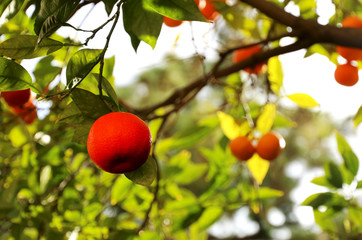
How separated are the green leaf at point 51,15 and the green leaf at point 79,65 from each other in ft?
0.14

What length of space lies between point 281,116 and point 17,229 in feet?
2.29

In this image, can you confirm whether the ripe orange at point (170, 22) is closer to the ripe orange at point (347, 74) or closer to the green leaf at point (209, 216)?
the ripe orange at point (347, 74)

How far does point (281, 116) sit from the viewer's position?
39.4 inches

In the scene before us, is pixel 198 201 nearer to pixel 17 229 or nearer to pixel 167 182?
pixel 167 182

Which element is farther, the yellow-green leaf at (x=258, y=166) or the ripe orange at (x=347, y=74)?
the yellow-green leaf at (x=258, y=166)

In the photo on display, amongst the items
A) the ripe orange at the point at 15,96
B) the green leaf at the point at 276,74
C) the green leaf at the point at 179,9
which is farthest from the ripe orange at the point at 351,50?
the ripe orange at the point at 15,96

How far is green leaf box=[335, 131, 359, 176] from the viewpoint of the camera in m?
0.77

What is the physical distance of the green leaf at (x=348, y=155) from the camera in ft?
2.54

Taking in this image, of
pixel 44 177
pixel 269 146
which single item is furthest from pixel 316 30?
pixel 44 177

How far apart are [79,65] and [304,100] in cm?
59

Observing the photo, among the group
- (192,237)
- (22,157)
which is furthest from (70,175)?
(192,237)

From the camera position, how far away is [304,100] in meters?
0.86

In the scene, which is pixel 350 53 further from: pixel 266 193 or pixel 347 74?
pixel 266 193

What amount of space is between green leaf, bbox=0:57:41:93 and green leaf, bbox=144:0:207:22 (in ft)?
0.61
